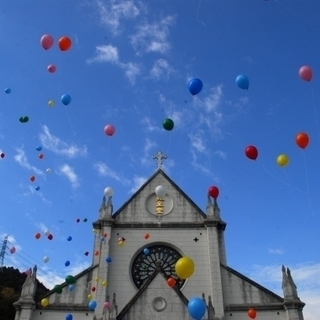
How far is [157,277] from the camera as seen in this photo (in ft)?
63.7

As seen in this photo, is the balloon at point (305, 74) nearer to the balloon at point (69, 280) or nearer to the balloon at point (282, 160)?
the balloon at point (282, 160)

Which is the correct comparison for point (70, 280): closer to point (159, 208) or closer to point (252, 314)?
point (159, 208)

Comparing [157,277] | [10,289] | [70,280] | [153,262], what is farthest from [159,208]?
[10,289]

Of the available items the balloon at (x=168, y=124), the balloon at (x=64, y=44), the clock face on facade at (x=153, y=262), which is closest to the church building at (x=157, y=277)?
the clock face on facade at (x=153, y=262)

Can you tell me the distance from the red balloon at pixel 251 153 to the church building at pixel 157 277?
19.4 ft

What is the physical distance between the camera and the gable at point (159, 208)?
24141mm

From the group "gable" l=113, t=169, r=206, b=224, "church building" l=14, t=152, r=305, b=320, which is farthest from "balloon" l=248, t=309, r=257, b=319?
"gable" l=113, t=169, r=206, b=224

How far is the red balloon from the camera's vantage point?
14305 mm

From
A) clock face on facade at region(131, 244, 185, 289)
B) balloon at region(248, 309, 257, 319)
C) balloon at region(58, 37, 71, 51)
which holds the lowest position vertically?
balloon at region(248, 309, 257, 319)

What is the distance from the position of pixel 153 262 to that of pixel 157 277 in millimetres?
3373

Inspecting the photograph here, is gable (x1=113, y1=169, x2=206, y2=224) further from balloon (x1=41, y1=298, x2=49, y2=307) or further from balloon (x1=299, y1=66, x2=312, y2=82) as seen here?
balloon (x1=299, y1=66, x2=312, y2=82)

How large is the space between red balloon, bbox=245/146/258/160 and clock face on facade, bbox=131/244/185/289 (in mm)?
10596

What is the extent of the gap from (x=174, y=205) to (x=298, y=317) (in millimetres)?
9666

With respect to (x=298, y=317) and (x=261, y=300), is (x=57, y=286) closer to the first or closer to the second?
(x=261, y=300)
